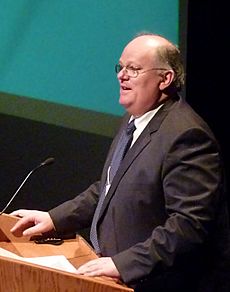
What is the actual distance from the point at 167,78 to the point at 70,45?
4.87ft

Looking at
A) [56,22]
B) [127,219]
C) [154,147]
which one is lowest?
[127,219]

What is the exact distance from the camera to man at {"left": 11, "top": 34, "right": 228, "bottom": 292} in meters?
2.12

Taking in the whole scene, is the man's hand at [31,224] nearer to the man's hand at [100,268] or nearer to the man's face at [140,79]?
the man's hand at [100,268]

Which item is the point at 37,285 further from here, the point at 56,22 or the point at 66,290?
the point at 56,22

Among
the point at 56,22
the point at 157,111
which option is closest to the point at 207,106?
the point at 56,22

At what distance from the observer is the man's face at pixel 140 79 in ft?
7.46

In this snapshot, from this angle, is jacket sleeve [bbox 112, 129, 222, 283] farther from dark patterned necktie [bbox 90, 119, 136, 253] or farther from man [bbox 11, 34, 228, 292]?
dark patterned necktie [bbox 90, 119, 136, 253]

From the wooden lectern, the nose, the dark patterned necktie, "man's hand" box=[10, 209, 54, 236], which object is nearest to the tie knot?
the dark patterned necktie

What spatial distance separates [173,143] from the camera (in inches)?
86.0

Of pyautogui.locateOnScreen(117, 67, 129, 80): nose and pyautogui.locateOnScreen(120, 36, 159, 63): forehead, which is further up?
pyautogui.locateOnScreen(120, 36, 159, 63): forehead

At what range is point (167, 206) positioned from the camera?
216 centimetres

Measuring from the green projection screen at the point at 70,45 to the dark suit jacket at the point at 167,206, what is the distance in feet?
3.82

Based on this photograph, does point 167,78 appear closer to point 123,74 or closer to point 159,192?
point 123,74

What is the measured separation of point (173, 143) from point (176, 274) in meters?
0.40
